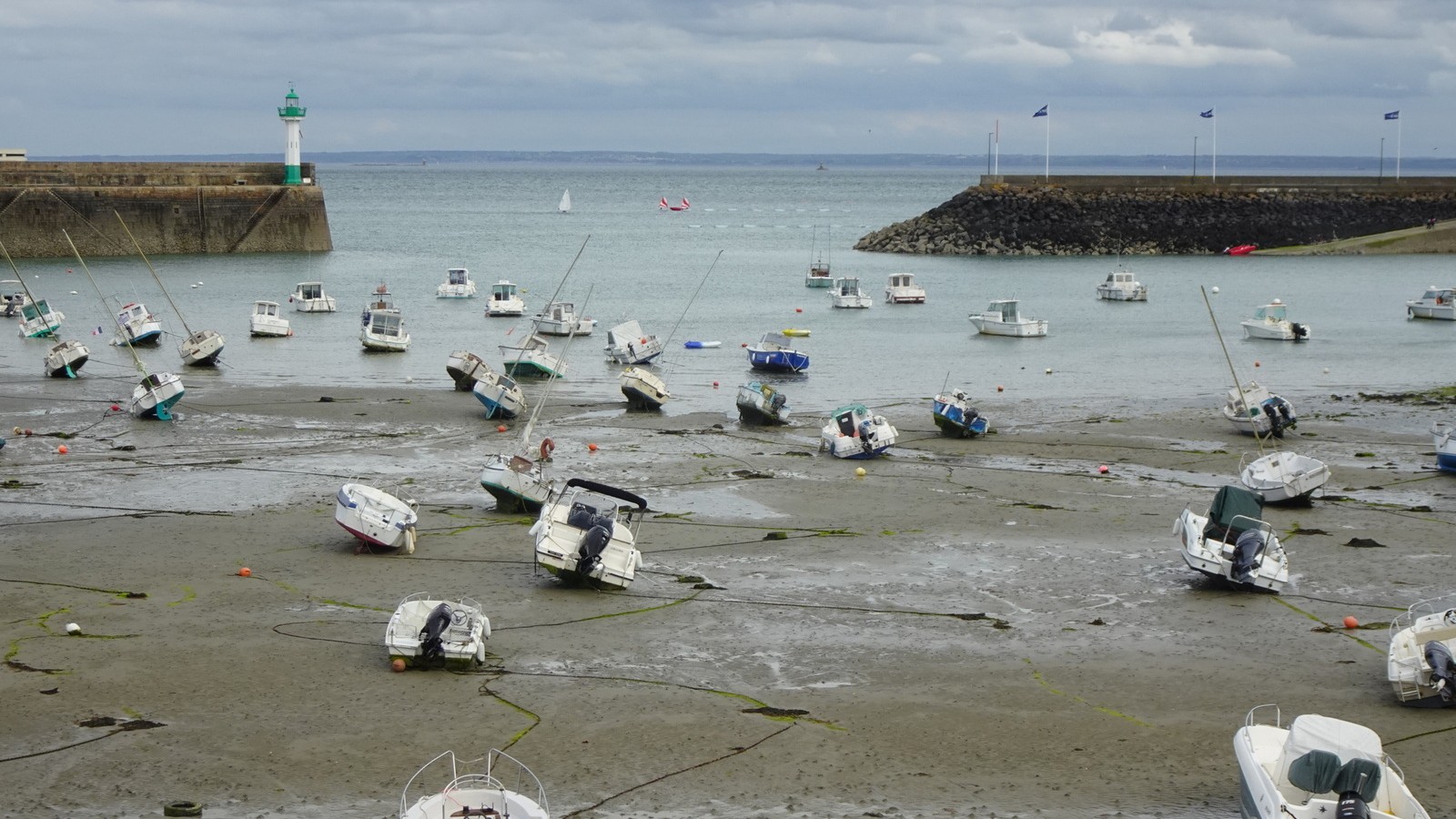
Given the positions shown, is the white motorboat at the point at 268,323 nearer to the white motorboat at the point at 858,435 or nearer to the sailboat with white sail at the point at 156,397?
the sailboat with white sail at the point at 156,397

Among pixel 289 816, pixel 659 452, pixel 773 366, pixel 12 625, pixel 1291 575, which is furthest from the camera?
pixel 773 366

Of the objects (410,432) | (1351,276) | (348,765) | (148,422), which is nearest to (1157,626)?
(348,765)

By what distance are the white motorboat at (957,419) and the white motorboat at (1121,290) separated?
40.0m

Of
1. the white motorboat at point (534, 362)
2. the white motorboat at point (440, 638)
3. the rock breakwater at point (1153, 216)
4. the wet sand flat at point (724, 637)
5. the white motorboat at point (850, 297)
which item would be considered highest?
the rock breakwater at point (1153, 216)

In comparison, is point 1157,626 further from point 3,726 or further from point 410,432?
point 410,432

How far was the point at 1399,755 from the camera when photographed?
14.2 meters

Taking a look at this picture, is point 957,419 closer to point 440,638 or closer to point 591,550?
point 591,550

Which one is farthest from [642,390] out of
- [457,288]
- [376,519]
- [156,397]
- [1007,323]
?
[457,288]

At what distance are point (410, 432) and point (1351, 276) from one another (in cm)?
6603

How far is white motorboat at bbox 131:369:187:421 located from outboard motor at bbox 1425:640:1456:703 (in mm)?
27829

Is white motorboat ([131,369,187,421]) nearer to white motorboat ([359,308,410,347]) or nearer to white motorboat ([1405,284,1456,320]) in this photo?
white motorboat ([359,308,410,347])

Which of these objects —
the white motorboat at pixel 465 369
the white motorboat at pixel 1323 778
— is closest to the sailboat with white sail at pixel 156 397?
the white motorboat at pixel 465 369

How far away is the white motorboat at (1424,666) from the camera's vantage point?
1535cm

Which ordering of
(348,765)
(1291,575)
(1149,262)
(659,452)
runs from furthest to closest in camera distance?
1. (1149,262)
2. (659,452)
3. (1291,575)
4. (348,765)
